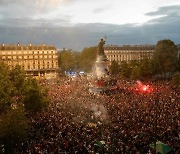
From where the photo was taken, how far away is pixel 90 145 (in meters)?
25.2

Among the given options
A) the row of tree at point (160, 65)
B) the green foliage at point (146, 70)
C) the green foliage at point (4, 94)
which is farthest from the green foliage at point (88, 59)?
the green foliage at point (4, 94)

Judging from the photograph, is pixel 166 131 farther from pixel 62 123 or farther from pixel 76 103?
pixel 76 103

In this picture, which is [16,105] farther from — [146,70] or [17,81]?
[146,70]

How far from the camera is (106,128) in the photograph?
30.6 m

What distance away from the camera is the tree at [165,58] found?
298 feet

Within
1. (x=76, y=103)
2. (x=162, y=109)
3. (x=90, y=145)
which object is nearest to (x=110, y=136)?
(x=90, y=145)

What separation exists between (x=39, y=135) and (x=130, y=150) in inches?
363

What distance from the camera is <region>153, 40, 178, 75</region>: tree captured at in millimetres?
90825

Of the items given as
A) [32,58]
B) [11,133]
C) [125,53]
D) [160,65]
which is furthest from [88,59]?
[11,133]

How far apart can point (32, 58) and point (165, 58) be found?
2059 inches

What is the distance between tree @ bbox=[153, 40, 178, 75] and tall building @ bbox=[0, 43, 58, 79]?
45358 millimetres

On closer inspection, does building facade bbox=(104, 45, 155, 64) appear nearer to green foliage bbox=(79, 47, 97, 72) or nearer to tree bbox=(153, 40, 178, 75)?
green foliage bbox=(79, 47, 97, 72)

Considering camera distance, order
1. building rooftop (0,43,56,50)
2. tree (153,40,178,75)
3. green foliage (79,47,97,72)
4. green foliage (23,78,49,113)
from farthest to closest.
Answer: green foliage (79,47,97,72) < building rooftop (0,43,56,50) < tree (153,40,178,75) < green foliage (23,78,49,113)

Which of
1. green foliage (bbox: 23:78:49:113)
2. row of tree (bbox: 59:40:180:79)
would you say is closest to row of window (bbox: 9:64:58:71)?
row of tree (bbox: 59:40:180:79)
